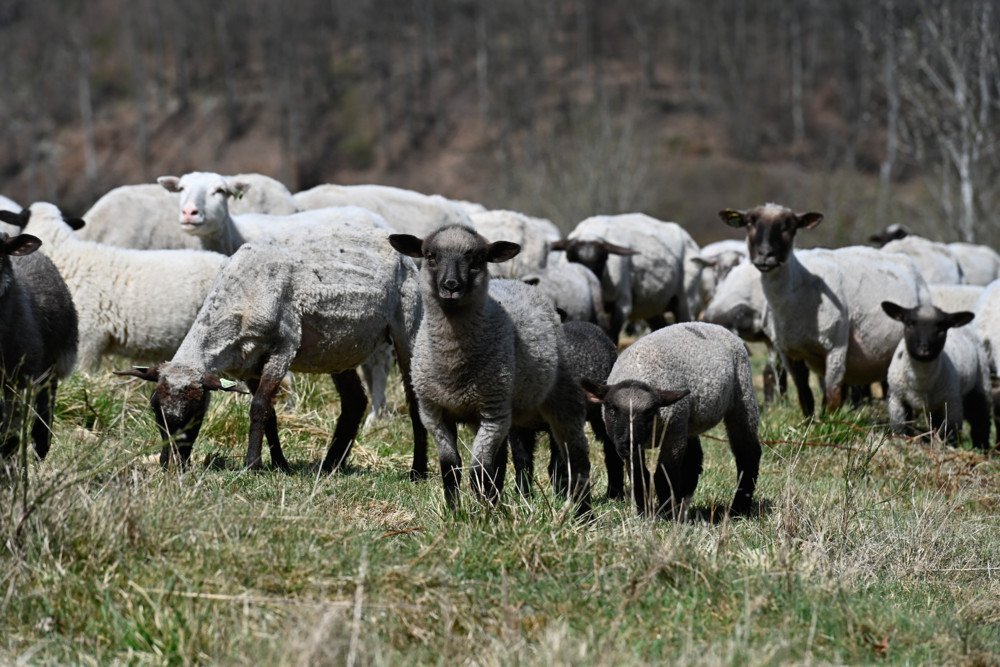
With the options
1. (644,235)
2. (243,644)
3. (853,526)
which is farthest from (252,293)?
(644,235)

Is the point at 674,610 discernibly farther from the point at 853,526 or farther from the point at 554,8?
the point at 554,8

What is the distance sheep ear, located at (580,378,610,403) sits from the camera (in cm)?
571

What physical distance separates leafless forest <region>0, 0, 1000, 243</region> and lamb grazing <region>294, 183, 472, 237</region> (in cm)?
2878

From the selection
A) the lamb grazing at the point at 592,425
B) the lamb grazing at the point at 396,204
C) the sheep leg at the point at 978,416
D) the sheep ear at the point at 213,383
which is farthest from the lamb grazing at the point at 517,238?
the sheep ear at the point at 213,383

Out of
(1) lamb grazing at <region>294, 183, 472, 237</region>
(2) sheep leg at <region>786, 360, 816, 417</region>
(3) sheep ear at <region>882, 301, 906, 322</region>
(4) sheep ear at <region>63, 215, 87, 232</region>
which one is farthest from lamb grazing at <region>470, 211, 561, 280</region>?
(4) sheep ear at <region>63, 215, 87, 232</region>

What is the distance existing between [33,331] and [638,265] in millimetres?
9377

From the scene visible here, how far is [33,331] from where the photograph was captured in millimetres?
5883

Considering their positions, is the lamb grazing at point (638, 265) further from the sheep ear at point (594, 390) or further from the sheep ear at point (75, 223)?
the sheep ear at point (594, 390)

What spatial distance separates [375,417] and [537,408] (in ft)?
10.8

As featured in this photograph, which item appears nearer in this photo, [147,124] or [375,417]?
[375,417]

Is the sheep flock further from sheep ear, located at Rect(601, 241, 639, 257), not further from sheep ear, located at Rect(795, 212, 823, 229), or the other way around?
sheep ear, located at Rect(601, 241, 639, 257)

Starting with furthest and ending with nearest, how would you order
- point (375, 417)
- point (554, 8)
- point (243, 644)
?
point (554, 8), point (375, 417), point (243, 644)

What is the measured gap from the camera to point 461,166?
47.5m

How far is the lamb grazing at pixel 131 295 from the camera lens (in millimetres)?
8219
